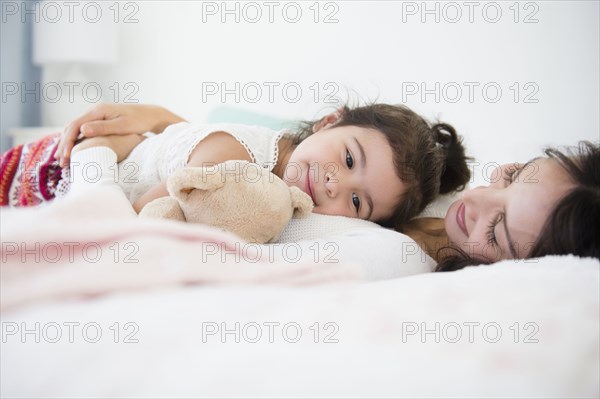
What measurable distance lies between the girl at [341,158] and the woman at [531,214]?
15cm

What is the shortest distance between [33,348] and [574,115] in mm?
1733

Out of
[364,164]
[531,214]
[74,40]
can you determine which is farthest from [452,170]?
[74,40]

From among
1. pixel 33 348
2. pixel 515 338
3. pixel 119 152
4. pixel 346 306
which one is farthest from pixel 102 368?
pixel 119 152

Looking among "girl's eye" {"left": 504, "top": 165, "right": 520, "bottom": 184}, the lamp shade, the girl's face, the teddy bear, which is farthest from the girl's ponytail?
the lamp shade

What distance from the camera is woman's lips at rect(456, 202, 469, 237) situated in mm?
976

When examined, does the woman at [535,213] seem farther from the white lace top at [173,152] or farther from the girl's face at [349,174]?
the white lace top at [173,152]

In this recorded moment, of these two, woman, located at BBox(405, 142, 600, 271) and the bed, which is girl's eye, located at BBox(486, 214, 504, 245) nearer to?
woman, located at BBox(405, 142, 600, 271)

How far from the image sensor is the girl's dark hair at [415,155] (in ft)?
3.80

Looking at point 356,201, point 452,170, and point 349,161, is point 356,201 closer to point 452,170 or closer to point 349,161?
point 349,161

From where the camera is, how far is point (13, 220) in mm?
485

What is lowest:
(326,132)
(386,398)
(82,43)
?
(386,398)

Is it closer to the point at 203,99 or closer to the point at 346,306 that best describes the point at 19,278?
the point at 346,306

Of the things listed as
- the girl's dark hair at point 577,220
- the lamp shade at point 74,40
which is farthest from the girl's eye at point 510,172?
the lamp shade at point 74,40

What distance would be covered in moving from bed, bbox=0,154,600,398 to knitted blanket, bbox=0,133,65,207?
89 centimetres
